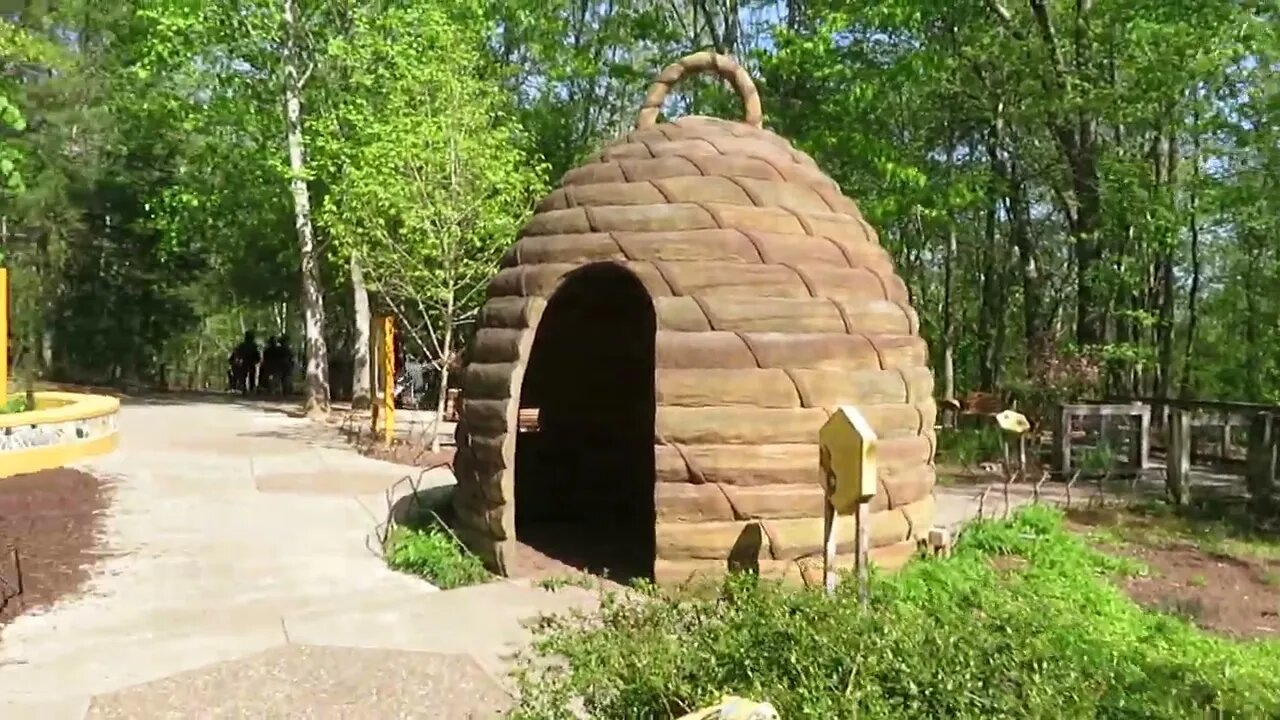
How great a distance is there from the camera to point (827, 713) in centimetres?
343

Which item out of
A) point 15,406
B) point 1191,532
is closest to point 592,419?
point 1191,532

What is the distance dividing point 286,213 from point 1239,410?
67.8 feet

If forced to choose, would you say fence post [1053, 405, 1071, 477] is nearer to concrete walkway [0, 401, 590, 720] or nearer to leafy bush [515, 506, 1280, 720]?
concrete walkway [0, 401, 590, 720]

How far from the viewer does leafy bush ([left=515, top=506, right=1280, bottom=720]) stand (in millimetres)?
3646

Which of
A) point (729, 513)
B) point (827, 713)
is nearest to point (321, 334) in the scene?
point (729, 513)

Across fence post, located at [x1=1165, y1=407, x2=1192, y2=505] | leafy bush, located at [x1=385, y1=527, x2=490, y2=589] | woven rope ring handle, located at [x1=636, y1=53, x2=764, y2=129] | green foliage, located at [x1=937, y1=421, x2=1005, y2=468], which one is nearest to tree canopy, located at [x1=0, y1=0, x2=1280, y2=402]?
green foliage, located at [x1=937, y1=421, x2=1005, y2=468]

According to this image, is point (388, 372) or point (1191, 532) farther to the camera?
point (388, 372)

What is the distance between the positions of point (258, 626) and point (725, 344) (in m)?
3.14

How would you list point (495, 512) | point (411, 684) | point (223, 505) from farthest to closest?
point (223, 505), point (495, 512), point (411, 684)

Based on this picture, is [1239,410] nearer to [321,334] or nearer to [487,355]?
[487,355]

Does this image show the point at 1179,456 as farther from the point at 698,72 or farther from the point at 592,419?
the point at 698,72

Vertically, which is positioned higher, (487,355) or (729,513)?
(487,355)

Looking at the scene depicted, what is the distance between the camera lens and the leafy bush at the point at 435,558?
7.56 metres

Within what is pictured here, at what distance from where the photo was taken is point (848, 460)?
5.69 m
